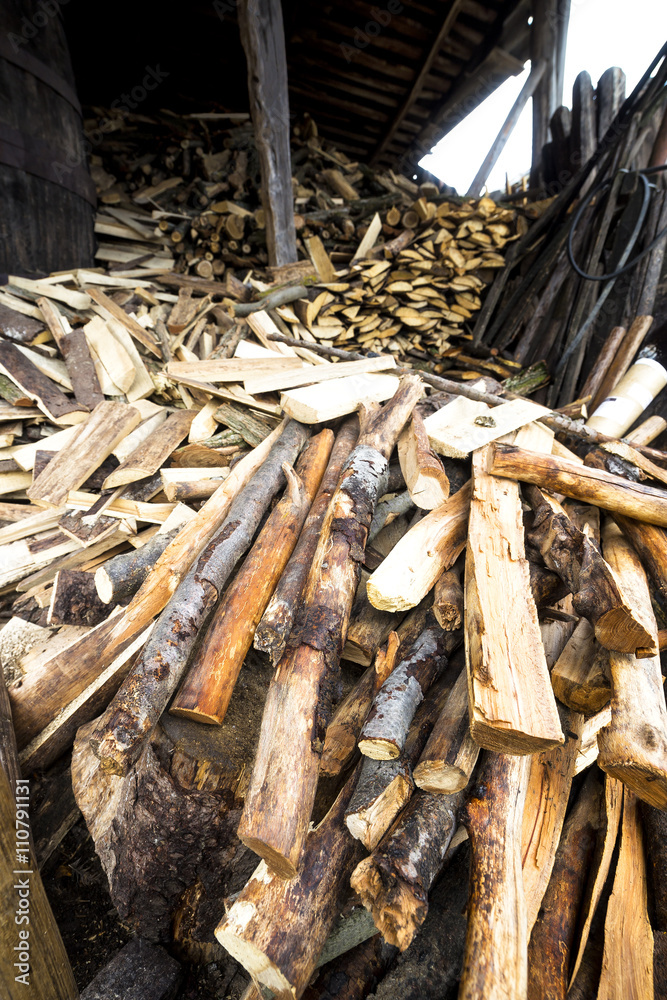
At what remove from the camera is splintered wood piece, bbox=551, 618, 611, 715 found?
1344mm

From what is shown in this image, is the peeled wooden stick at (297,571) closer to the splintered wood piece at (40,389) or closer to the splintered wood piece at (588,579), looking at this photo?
the splintered wood piece at (588,579)

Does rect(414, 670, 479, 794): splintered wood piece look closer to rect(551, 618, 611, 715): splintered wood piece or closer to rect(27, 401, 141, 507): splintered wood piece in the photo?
rect(551, 618, 611, 715): splintered wood piece

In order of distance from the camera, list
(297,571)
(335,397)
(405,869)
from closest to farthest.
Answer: (405,869) → (297,571) → (335,397)

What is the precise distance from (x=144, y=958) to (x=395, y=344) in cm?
449

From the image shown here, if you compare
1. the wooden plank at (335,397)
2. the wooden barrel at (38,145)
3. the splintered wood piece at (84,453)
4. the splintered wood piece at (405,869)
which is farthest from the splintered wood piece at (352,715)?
the wooden barrel at (38,145)

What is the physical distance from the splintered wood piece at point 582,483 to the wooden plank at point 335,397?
2.73ft

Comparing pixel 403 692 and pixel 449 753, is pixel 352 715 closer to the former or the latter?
pixel 403 692

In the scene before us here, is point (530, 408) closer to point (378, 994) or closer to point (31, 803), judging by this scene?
point (378, 994)

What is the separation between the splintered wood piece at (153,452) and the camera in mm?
2352

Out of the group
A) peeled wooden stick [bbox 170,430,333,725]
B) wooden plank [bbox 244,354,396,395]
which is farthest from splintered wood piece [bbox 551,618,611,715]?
wooden plank [bbox 244,354,396,395]

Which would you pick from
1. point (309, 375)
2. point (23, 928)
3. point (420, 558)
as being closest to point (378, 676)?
point (420, 558)

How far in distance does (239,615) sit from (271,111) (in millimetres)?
4261

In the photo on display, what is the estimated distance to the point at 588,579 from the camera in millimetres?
1341

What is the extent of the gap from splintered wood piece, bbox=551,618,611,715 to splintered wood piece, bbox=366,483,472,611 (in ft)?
1.45
